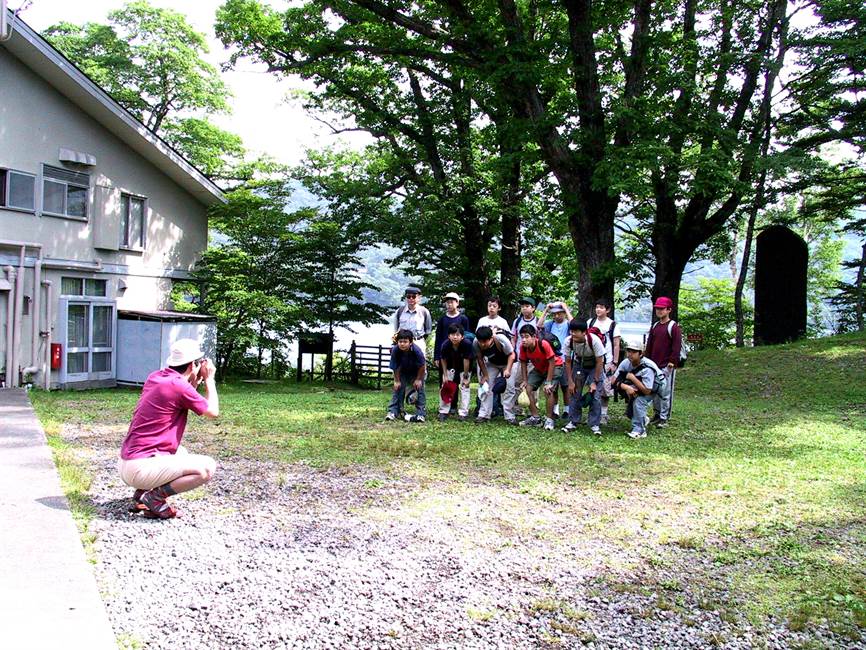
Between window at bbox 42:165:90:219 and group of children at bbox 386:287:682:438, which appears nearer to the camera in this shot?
group of children at bbox 386:287:682:438

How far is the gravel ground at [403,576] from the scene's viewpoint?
4090 mm

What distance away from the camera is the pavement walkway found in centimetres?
374

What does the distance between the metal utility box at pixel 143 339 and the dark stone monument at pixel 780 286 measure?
52.3 ft

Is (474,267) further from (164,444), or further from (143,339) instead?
(164,444)

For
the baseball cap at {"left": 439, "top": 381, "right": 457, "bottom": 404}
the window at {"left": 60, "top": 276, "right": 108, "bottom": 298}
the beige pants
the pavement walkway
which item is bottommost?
the pavement walkway

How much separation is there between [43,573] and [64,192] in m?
15.4

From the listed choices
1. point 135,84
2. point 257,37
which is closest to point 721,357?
point 257,37

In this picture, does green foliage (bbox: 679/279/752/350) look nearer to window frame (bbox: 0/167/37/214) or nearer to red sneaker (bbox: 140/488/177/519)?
window frame (bbox: 0/167/37/214)

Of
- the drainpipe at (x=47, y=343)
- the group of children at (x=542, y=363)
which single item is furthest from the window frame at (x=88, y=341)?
the group of children at (x=542, y=363)

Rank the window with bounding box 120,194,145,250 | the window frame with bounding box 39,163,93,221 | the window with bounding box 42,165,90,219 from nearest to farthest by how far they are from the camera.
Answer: the window frame with bounding box 39,163,93,221 → the window with bounding box 42,165,90,219 → the window with bounding box 120,194,145,250

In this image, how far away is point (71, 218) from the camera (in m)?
18.0

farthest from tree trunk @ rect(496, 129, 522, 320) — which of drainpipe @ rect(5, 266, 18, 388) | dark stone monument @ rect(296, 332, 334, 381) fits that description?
drainpipe @ rect(5, 266, 18, 388)

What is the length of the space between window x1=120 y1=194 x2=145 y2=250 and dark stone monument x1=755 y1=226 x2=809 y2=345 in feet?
55.3

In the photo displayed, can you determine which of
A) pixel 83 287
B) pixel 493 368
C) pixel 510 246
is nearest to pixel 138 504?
pixel 493 368
